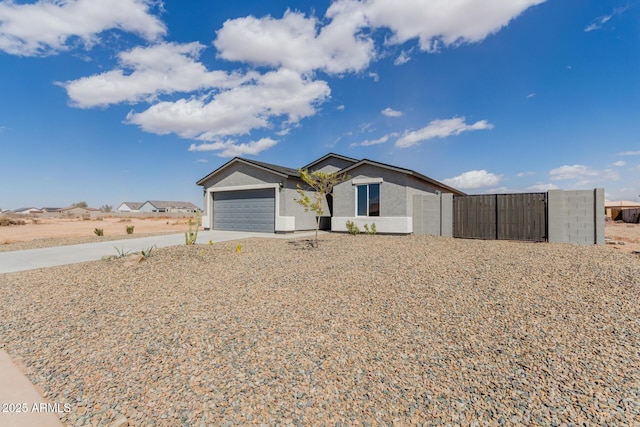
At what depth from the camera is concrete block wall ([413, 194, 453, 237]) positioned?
548 inches

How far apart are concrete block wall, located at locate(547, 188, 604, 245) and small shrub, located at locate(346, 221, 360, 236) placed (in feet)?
25.9

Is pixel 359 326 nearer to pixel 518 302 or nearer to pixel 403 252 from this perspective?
pixel 518 302

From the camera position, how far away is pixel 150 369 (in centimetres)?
332

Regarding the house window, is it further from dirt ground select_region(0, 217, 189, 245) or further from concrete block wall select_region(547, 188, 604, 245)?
dirt ground select_region(0, 217, 189, 245)

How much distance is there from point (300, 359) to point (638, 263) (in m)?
9.47

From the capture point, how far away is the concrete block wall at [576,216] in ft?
35.8

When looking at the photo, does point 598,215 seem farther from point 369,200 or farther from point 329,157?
point 329,157

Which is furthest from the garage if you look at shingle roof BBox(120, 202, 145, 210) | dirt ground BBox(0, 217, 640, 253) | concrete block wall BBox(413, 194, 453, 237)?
shingle roof BBox(120, 202, 145, 210)

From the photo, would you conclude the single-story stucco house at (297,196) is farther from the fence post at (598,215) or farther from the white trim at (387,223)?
the fence post at (598,215)

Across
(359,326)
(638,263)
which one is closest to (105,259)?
(359,326)

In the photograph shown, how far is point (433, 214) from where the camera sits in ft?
47.2

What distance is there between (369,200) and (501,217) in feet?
19.5

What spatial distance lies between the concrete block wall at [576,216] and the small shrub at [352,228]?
7.91 metres

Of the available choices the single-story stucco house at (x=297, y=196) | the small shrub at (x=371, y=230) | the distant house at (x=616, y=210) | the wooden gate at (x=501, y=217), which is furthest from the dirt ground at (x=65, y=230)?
the distant house at (x=616, y=210)
